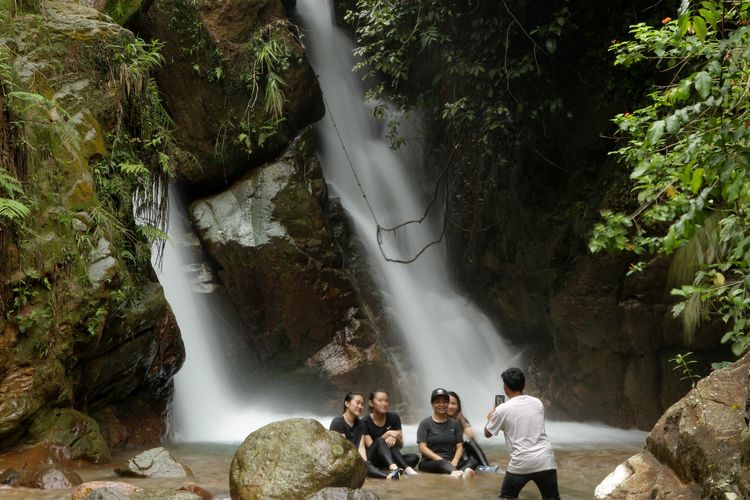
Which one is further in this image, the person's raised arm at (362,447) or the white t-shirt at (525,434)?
the person's raised arm at (362,447)

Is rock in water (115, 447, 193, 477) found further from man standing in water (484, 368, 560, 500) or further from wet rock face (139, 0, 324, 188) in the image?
wet rock face (139, 0, 324, 188)

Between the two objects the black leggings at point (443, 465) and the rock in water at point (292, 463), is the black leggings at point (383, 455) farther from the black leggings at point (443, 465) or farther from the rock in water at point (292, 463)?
the rock in water at point (292, 463)

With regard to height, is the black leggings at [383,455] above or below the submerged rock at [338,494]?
below

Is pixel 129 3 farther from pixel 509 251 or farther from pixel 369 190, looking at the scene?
pixel 509 251

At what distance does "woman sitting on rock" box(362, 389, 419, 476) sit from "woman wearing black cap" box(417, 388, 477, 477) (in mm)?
196

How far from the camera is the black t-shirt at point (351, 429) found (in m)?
7.07

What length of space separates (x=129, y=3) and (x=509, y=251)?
7395mm

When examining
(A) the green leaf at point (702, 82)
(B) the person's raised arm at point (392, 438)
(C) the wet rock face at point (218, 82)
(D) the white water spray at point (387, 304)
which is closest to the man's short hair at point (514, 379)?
(B) the person's raised arm at point (392, 438)

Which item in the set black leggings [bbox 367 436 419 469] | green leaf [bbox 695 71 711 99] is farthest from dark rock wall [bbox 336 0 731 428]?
green leaf [bbox 695 71 711 99]

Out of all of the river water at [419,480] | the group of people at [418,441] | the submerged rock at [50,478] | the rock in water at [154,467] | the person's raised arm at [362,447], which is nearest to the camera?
the submerged rock at [50,478]

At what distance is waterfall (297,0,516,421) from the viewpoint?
1209 centimetres

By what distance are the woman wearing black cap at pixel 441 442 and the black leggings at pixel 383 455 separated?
0.77 ft

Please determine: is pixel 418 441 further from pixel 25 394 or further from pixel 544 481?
pixel 25 394

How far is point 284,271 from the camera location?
1121 centimetres
